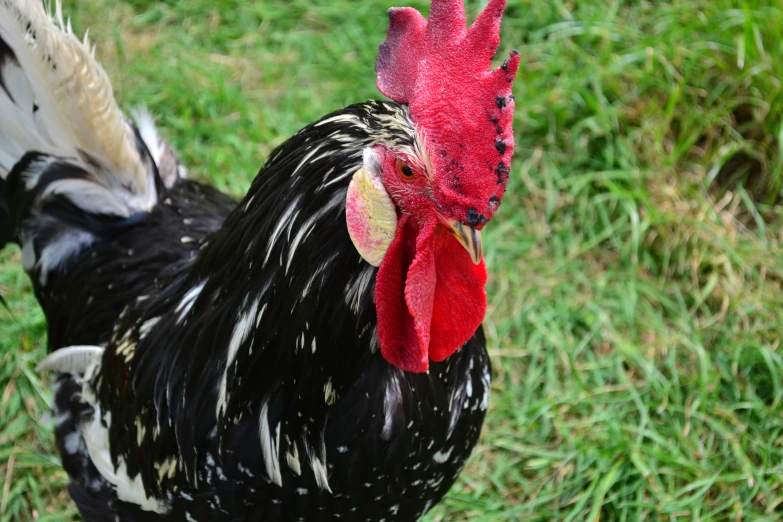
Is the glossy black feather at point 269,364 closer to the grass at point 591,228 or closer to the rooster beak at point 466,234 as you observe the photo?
the rooster beak at point 466,234

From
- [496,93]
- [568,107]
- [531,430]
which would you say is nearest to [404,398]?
[496,93]

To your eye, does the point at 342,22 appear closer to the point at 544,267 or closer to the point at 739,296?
the point at 544,267

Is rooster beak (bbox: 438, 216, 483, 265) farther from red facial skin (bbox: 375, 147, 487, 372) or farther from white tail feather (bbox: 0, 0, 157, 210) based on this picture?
white tail feather (bbox: 0, 0, 157, 210)

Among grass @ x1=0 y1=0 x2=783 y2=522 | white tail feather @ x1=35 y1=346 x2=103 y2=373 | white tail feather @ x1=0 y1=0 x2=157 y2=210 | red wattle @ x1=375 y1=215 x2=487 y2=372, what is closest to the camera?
red wattle @ x1=375 y1=215 x2=487 y2=372

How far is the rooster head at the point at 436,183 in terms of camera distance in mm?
1798

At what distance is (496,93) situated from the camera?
1817 millimetres

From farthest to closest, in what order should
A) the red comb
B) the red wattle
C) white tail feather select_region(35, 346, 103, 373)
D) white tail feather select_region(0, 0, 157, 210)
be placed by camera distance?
white tail feather select_region(35, 346, 103, 373) < white tail feather select_region(0, 0, 157, 210) < the red wattle < the red comb

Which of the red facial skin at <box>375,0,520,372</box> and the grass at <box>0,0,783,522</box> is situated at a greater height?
the red facial skin at <box>375,0,520,372</box>

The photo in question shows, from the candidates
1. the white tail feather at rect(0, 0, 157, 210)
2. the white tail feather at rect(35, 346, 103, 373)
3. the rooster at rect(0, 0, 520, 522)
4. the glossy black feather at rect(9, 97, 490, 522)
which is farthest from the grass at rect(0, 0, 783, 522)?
the white tail feather at rect(0, 0, 157, 210)

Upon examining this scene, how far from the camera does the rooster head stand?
70.8 inches

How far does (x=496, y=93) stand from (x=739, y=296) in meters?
2.76

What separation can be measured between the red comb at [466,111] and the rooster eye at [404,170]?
0.20ft

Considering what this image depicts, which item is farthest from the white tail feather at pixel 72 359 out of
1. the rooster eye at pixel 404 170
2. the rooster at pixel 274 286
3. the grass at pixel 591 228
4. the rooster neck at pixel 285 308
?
the rooster eye at pixel 404 170

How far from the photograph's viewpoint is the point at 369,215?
73.5 inches
